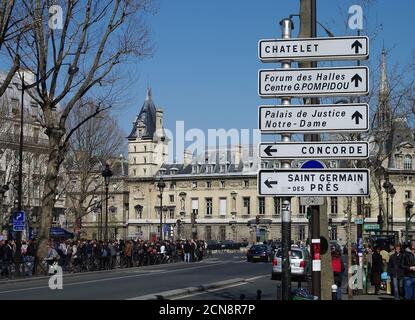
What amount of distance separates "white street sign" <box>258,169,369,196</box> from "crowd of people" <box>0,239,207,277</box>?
1022 inches

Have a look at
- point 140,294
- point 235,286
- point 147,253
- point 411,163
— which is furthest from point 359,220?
point 411,163

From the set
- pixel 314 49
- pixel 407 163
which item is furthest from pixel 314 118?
pixel 407 163

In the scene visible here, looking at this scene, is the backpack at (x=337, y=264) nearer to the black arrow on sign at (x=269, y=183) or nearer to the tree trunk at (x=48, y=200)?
the black arrow on sign at (x=269, y=183)

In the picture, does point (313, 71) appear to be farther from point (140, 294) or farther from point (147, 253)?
point (147, 253)

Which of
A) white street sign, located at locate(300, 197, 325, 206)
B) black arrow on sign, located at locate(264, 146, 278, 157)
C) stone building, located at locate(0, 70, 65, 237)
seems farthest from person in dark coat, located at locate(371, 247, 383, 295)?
stone building, located at locate(0, 70, 65, 237)

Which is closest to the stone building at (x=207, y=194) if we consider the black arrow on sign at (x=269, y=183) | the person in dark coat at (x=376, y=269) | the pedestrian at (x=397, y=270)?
the person in dark coat at (x=376, y=269)

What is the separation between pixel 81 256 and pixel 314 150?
103 ft

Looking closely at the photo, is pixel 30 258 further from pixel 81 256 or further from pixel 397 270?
pixel 397 270

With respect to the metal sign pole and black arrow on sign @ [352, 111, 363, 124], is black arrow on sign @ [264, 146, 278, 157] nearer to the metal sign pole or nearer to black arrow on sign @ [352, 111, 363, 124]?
the metal sign pole

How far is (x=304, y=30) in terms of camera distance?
44.9 feet

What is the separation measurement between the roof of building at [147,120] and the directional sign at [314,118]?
127416mm

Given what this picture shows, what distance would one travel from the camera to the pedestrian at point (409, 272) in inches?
855

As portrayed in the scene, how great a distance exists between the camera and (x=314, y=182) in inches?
455

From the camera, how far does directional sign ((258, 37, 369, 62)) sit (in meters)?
11.8
